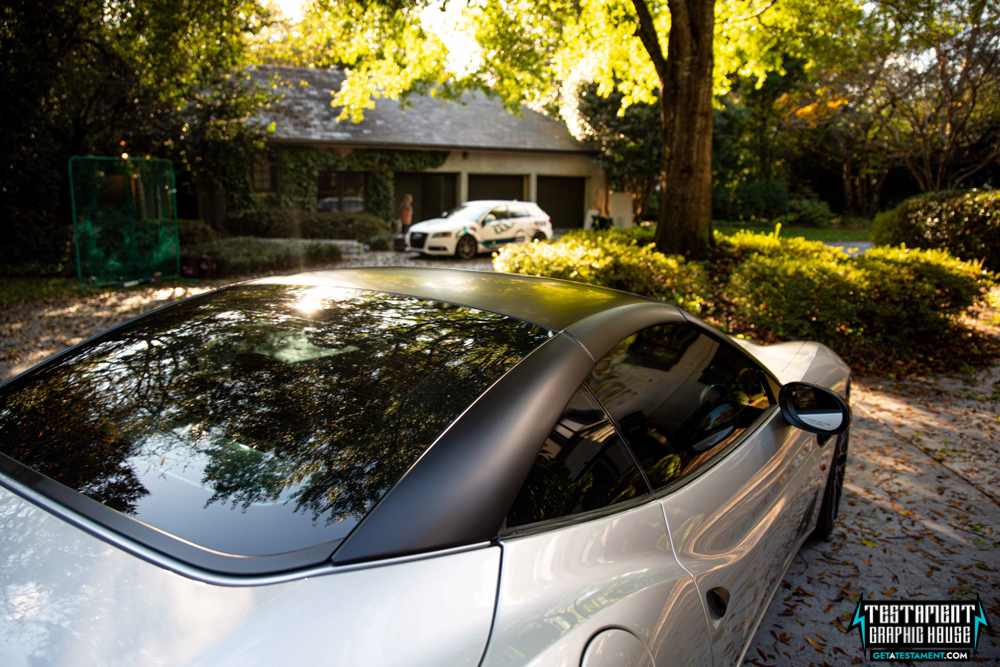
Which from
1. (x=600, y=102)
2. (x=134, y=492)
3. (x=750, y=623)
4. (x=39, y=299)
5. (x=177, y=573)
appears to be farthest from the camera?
(x=600, y=102)

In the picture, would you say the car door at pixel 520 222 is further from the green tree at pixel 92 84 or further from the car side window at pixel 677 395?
the car side window at pixel 677 395

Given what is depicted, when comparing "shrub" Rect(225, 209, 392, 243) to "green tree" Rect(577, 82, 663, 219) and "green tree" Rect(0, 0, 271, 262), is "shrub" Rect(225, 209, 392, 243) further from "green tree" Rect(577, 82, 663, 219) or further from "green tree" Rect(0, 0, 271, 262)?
"green tree" Rect(577, 82, 663, 219)

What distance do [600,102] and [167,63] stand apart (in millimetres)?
16569

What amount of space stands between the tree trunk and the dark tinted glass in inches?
336

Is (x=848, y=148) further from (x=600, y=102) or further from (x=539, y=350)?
(x=539, y=350)

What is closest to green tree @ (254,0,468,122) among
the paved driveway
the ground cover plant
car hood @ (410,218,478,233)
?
car hood @ (410,218,478,233)

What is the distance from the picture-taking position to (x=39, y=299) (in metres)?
10.7

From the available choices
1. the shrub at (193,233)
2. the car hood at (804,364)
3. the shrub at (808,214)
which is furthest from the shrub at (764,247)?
the shrub at (808,214)

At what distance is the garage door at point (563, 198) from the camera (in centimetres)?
2770

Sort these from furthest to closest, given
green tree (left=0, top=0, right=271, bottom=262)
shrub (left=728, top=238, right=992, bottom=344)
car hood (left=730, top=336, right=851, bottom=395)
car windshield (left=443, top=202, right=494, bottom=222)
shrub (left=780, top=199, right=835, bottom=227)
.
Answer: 1. shrub (left=780, top=199, right=835, bottom=227)
2. car windshield (left=443, top=202, right=494, bottom=222)
3. green tree (left=0, top=0, right=271, bottom=262)
4. shrub (left=728, top=238, right=992, bottom=344)
5. car hood (left=730, top=336, right=851, bottom=395)

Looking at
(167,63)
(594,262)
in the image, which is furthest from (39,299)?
(594,262)

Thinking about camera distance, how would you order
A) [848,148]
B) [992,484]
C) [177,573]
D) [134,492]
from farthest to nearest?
[848,148] → [992,484] → [134,492] → [177,573]

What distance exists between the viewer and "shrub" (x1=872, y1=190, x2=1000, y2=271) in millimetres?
11805

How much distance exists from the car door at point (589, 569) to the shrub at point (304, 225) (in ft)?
65.7
